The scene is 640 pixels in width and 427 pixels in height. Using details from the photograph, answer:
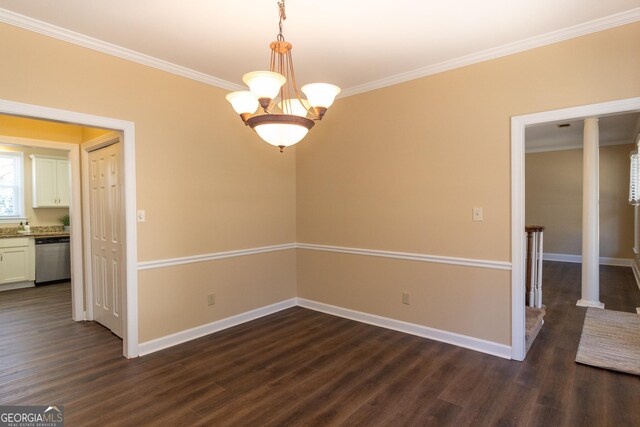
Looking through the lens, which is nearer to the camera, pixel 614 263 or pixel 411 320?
pixel 411 320

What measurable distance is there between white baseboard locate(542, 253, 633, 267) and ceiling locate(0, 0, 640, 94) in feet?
22.5

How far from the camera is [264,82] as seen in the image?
5.90ft

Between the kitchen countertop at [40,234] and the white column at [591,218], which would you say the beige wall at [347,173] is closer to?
the white column at [591,218]

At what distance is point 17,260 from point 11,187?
136 centimetres

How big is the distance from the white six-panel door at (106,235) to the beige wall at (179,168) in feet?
1.54

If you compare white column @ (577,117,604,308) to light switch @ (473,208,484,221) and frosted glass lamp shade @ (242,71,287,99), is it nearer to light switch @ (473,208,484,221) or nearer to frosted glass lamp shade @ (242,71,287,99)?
light switch @ (473,208,484,221)

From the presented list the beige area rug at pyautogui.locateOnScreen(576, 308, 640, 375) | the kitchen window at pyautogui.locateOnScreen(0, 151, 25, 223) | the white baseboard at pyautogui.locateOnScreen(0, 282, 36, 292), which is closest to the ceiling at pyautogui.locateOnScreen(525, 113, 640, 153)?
the beige area rug at pyautogui.locateOnScreen(576, 308, 640, 375)

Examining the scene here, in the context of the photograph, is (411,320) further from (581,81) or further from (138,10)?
(138,10)

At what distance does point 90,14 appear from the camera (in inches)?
95.0

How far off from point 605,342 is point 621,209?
562cm

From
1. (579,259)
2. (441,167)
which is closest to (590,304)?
(441,167)

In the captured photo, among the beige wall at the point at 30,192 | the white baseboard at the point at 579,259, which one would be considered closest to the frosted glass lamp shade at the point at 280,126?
the beige wall at the point at 30,192

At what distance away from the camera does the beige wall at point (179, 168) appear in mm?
2639

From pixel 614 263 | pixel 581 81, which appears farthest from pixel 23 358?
pixel 614 263
